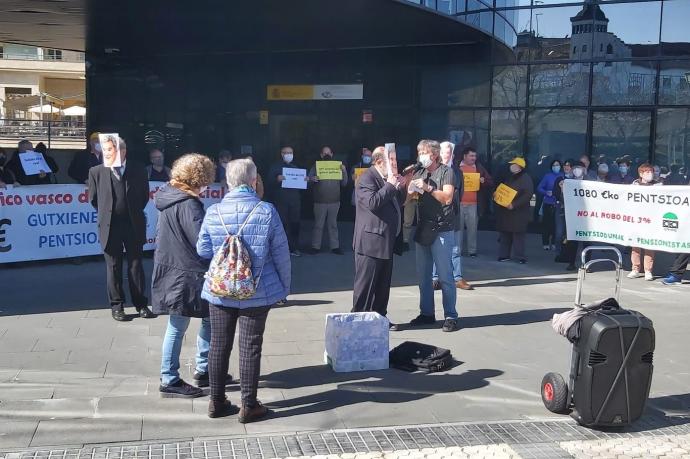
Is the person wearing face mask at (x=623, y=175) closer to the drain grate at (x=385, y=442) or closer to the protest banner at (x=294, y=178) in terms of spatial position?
the protest banner at (x=294, y=178)

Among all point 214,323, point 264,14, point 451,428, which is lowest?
point 451,428

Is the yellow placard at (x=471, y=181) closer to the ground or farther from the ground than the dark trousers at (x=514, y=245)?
farther from the ground

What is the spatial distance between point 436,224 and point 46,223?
251 inches

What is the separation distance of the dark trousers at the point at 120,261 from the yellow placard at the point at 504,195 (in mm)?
6339

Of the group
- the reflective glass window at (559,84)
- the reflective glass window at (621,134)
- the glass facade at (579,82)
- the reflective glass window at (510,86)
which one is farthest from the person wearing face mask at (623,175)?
the reflective glass window at (510,86)

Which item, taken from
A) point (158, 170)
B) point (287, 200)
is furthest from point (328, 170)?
point (158, 170)

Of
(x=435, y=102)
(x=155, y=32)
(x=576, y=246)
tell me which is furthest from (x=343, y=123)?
(x=576, y=246)

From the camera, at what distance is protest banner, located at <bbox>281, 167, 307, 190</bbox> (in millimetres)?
13008

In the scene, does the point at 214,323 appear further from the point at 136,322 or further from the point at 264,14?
the point at 264,14

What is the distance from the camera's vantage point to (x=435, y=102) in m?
17.6

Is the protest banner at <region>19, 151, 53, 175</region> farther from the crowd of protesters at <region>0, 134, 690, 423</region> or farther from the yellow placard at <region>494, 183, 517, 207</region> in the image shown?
the yellow placard at <region>494, 183, 517, 207</region>

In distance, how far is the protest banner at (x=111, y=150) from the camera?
320 inches

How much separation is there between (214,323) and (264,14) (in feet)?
30.0

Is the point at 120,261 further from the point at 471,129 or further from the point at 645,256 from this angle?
the point at 471,129
